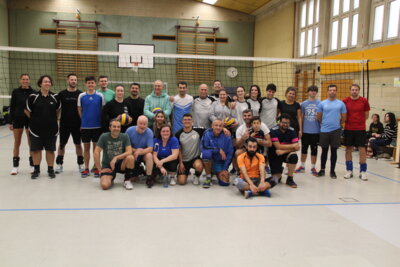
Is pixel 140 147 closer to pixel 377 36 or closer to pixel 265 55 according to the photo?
pixel 377 36

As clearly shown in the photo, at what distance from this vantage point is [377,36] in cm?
963

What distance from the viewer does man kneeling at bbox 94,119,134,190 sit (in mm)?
4637

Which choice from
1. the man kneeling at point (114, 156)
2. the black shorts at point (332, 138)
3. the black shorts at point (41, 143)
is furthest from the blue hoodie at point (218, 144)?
the black shorts at point (41, 143)

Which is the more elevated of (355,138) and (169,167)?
(355,138)

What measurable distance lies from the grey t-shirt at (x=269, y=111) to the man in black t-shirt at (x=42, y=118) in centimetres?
322

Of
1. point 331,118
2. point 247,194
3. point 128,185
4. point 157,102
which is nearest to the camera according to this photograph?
point 247,194

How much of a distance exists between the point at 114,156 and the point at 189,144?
3.54ft

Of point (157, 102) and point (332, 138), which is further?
point (332, 138)

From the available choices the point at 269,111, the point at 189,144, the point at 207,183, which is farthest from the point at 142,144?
the point at 269,111

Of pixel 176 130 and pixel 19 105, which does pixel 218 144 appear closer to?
pixel 176 130

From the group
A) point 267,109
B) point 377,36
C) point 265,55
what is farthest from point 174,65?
point 267,109

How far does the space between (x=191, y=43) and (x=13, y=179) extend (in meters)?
13.3

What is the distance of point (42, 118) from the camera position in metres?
4.97

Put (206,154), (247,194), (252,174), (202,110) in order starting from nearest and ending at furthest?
(247,194) → (252,174) → (206,154) → (202,110)
